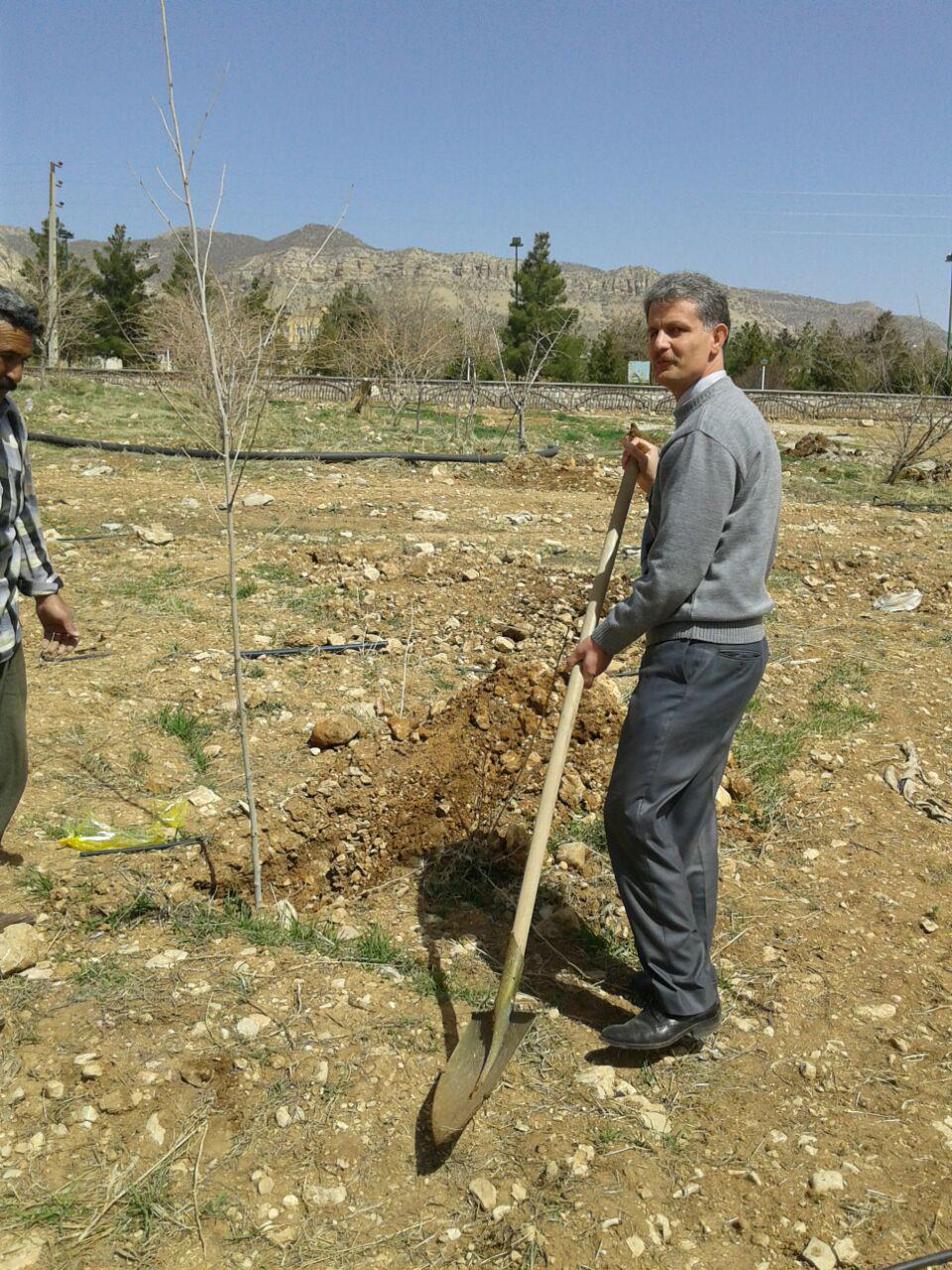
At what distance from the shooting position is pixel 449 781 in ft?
11.7

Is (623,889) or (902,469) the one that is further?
(902,469)

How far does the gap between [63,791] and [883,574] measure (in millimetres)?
5468

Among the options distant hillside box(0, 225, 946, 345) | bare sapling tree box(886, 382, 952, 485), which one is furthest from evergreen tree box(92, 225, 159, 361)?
distant hillside box(0, 225, 946, 345)

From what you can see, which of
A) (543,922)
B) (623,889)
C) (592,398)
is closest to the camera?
(623,889)

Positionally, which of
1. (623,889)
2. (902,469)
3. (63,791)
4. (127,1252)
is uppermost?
(902,469)

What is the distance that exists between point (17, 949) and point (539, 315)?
39806 mm

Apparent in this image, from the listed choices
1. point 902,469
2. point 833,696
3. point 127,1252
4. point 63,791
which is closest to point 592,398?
point 902,469

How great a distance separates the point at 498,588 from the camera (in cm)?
616

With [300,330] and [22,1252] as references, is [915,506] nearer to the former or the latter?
[22,1252]

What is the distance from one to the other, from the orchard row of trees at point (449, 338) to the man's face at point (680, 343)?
41.7ft

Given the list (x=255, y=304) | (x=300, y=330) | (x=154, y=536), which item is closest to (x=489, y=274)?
(x=255, y=304)

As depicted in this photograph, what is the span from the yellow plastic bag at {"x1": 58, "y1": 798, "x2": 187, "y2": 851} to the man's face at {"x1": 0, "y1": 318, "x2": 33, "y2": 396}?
1429 mm

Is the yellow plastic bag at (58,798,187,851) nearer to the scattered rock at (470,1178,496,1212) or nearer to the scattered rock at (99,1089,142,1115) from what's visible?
the scattered rock at (99,1089,142,1115)

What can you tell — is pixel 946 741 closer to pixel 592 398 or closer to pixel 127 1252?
pixel 127 1252
